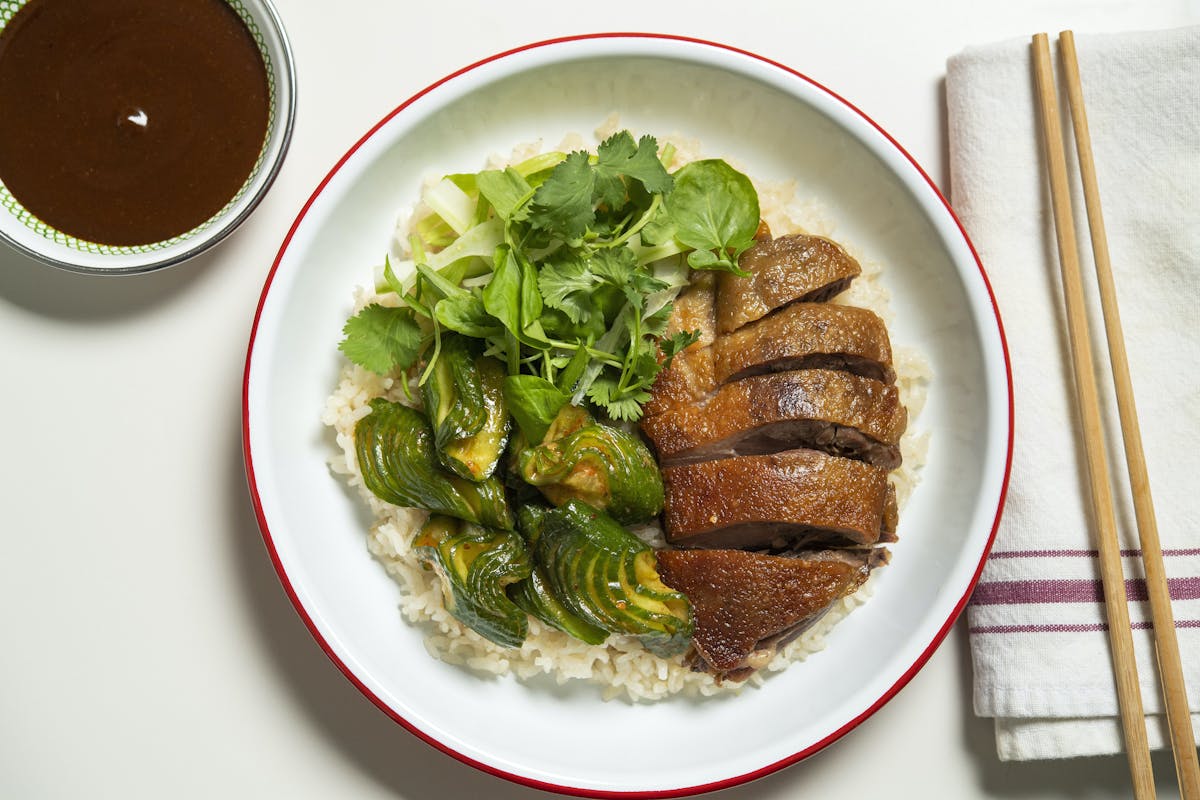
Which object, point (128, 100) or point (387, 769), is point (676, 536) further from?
point (128, 100)

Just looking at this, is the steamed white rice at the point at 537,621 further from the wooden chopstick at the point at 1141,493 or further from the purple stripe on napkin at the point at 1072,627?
the wooden chopstick at the point at 1141,493

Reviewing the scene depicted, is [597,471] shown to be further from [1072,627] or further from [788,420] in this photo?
[1072,627]

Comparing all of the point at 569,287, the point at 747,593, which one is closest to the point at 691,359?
the point at 569,287

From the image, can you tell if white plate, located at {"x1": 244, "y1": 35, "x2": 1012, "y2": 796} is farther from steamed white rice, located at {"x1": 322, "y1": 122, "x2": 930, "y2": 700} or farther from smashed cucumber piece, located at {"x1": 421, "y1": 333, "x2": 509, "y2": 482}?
smashed cucumber piece, located at {"x1": 421, "y1": 333, "x2": 509, "y2": 482}

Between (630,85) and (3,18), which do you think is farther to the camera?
(630,85)

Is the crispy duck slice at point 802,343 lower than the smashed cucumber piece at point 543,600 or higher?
higher

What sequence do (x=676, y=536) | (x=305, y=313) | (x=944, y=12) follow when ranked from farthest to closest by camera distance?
(x=944, y=12) → (x=305, y=313) → (x=676, y=536)

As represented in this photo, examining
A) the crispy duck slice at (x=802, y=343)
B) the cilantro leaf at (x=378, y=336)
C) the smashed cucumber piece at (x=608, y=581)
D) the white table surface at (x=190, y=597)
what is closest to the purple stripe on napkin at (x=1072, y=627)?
the white table surface at (x=190, y=597)

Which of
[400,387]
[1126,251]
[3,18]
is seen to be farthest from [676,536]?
[3,18]
